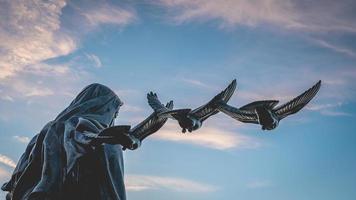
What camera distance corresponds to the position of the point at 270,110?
653 cm

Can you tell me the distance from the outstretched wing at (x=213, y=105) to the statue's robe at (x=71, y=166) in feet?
6.98

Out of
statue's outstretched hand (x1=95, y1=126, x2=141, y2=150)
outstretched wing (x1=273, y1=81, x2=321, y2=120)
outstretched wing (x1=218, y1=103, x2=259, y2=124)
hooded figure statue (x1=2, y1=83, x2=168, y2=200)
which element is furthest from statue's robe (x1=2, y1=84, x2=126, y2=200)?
outstretched wing (x1=273, y1=81, x2=321, y2=120)

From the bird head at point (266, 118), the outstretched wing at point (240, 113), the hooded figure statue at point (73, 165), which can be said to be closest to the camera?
the bird head at point (266, 118)

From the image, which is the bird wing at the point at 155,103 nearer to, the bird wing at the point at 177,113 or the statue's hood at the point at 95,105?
Answer: the bird wing at the point at 177,113

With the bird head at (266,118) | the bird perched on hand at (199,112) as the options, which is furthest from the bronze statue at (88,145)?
the bird head at (266,118)

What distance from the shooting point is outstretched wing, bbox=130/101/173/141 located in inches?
318

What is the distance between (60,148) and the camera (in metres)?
9.21

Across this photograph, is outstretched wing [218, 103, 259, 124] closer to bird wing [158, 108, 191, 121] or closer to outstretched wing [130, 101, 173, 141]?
bird wing [158, 108, 191, 121]

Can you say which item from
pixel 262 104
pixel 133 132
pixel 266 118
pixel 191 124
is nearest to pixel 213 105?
pixel 191 124

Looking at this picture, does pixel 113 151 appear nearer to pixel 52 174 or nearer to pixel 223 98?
pixel 52 174

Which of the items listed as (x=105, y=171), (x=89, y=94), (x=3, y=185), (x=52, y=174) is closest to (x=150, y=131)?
(x=105, y=171)

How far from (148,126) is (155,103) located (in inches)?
17.8

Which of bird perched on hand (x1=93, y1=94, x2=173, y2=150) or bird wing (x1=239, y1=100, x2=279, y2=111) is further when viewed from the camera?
bird perched on hand (x1=93, y1=94, x2=173, y2=150)

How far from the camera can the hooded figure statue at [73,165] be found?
28.6ft
